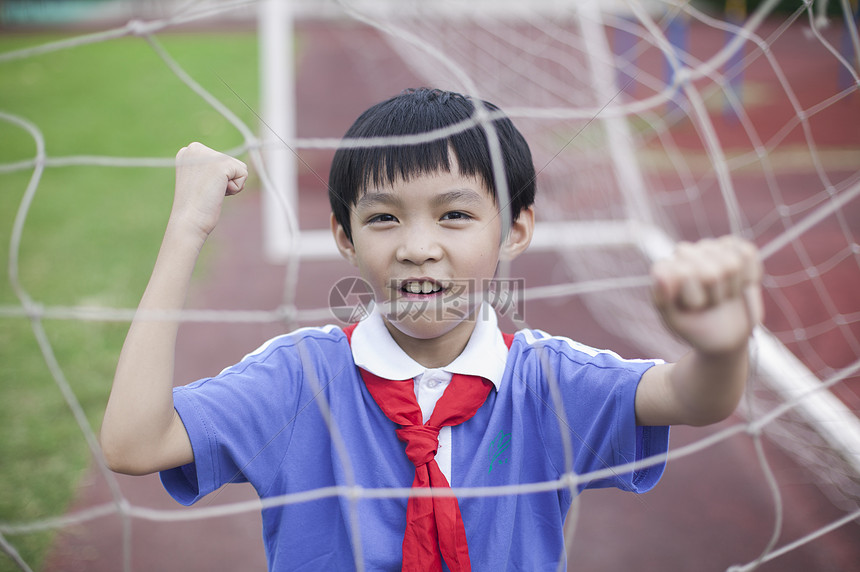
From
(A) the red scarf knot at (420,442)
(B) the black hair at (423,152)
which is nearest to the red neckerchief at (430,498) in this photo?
(A) the red scarf knot at (420,442)

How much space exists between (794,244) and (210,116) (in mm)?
3949

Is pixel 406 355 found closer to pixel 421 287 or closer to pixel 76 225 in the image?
pixel 421 287

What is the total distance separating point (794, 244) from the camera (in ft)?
8.38

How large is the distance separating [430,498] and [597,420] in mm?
180

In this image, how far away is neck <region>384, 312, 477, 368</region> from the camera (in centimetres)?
76

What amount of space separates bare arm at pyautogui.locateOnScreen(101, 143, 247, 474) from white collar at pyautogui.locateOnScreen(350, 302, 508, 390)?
20cm

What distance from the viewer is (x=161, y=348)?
1.96ft

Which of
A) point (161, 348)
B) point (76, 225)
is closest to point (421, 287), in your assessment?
point (161, 348)

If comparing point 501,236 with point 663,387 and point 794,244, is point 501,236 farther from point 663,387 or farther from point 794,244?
point 794,244

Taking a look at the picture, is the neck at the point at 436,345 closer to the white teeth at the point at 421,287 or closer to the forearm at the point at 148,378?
the white teeth at the point at 421,287

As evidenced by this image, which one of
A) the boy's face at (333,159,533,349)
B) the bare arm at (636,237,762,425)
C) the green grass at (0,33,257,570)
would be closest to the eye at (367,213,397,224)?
the boy's face at (333,159,533,349)

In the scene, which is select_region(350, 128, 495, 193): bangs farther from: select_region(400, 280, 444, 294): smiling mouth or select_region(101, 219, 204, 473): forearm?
select_region(101, 219, 204, 473): forearm

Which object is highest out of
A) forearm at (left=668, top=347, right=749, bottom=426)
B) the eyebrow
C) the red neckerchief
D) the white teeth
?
the eyebrow

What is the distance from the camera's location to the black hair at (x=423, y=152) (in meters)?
0.71
